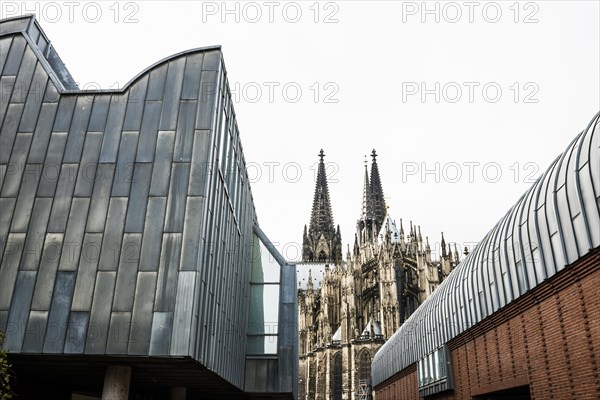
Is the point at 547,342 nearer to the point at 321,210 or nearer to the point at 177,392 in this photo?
the point at 177,392

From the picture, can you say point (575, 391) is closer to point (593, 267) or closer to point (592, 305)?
point (592, 305)

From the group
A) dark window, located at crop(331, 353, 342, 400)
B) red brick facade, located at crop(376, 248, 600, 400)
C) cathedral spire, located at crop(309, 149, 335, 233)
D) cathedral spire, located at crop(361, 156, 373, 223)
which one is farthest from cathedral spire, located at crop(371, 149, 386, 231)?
red brick facade, located at crop(376, 248, 600, 400)

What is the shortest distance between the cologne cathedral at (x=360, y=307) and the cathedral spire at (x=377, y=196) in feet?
52.4

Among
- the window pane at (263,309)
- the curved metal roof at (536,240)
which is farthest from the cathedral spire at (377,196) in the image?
the curved metal roof at (536,240)

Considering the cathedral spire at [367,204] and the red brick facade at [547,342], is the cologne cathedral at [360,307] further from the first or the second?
the red brick facade at [547,342]

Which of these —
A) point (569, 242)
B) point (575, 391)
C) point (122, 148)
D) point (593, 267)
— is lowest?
point (575, 391)

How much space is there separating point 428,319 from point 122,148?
20.3 metres

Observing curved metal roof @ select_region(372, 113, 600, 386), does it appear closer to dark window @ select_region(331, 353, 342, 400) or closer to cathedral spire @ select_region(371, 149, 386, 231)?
dark window @ select_region(331, 353, 342, 400)

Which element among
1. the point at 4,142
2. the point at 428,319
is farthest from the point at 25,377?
the point at 428,319

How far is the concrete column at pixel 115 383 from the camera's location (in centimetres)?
1456

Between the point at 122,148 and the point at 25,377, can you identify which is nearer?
the point at 122,148

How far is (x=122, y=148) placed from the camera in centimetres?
1609

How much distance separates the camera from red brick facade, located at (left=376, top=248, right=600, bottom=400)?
12570mm

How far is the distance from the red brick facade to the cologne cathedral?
39427mm
